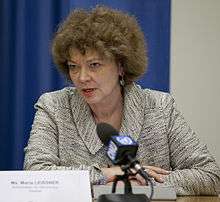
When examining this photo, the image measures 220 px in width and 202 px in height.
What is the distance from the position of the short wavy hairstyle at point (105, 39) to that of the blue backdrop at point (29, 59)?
85 centimetres

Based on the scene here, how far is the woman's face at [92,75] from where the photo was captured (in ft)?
6.54

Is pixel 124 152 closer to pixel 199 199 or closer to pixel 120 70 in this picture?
pixel 199 199

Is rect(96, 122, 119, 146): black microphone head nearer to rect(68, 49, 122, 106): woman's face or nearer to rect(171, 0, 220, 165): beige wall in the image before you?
rect(68, 49, 122, 106): woman's face

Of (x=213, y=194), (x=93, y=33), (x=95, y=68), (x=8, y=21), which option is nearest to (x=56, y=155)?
(x=95, y=68)

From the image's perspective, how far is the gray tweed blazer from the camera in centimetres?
195

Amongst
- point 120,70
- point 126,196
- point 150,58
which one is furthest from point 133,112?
point 126,196

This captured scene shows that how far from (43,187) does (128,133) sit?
0.91m

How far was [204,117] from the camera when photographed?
124 inches

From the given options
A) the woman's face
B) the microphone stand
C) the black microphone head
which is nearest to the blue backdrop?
the woman's face

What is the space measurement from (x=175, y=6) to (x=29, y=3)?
3.24ft

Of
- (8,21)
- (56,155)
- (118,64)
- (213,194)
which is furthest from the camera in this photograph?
(8,21)

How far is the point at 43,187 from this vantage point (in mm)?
1215

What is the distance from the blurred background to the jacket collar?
0.80m

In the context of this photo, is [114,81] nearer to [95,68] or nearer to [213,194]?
[95,68]
